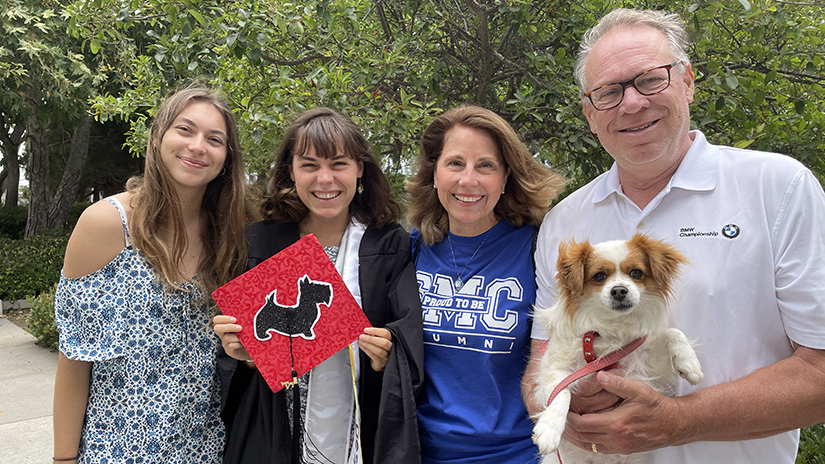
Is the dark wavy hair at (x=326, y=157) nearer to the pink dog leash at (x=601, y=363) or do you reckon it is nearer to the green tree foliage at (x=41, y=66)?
the pink dog leash at (x=601, y=363)

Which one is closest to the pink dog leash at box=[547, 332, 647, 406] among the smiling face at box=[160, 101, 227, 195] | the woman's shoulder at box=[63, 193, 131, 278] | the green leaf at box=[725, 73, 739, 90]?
the smiling face at box=[160, 101, 227, 195]

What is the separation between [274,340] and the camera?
2.41 metres

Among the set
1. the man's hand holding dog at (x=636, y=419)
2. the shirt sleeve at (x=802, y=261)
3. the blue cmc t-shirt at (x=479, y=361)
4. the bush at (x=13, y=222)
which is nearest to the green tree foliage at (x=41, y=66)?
the bush at (x=13, y=222)

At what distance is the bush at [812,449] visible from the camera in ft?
11.1

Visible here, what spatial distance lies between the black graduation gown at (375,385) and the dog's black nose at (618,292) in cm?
89

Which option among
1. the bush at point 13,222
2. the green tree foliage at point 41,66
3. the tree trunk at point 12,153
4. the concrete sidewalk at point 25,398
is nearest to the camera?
the concrete sidewalk at point 25,398

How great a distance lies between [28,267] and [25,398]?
252 inches

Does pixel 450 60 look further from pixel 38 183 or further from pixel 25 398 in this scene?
pixel 38 183

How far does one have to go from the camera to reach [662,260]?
1792 millimetres

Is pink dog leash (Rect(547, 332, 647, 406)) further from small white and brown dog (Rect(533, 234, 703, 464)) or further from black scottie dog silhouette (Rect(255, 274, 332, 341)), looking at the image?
black scottie dog silhouette (Rect(255, 274, 332, 341))

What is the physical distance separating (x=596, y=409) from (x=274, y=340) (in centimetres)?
140

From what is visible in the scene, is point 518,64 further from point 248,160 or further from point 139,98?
point 139,98

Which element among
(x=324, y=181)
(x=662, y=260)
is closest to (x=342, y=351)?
(x=324, y=181)

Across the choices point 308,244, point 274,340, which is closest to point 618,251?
point 308,244
